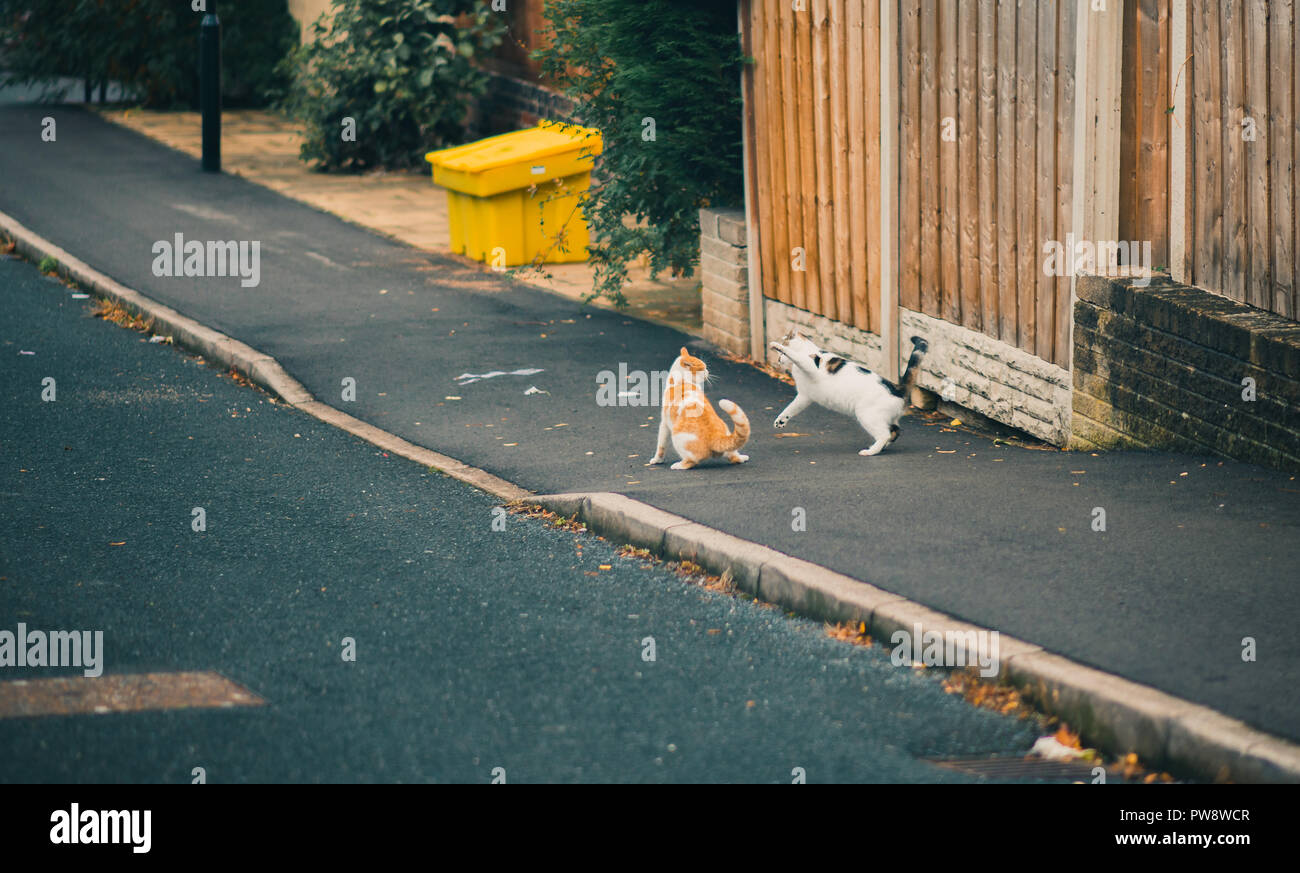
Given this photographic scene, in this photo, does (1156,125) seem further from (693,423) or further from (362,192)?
(362,192)

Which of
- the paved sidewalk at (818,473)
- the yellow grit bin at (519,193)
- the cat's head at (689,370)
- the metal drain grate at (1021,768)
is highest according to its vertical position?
the yellow grit bin at (519,193)

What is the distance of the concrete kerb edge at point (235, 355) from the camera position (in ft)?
25.0

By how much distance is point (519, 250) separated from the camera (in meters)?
13.1

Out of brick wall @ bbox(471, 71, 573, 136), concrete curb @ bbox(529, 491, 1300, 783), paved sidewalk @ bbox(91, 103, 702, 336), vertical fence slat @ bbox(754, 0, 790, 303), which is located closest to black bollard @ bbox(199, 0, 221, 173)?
paved sidewalk @ bbox(91, 103, 702, 336)

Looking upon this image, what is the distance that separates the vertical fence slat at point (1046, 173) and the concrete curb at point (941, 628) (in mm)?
2499

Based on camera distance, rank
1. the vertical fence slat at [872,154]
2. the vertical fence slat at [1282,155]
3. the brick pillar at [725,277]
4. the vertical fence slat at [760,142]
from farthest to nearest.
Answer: the brick pillar at [725,277] → the vertical fence slat at [760,142] → the vertical fence slat at [872,154] → the vertical fence slat at [1282,155]

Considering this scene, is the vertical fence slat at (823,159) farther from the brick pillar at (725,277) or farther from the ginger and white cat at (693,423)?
the ginger and white cat at (693,423)

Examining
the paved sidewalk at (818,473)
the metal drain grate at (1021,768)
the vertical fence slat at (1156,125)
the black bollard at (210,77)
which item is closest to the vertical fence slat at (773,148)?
the paved sidewalk at (818,473)

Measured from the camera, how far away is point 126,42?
66.4ft

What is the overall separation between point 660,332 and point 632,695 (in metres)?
6.47

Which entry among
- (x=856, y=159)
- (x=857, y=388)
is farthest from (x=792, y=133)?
(x=857, y=388)

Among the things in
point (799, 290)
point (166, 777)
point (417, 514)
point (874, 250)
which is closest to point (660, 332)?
point (799, 290)

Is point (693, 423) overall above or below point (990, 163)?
below

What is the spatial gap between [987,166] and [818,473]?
2.11m
